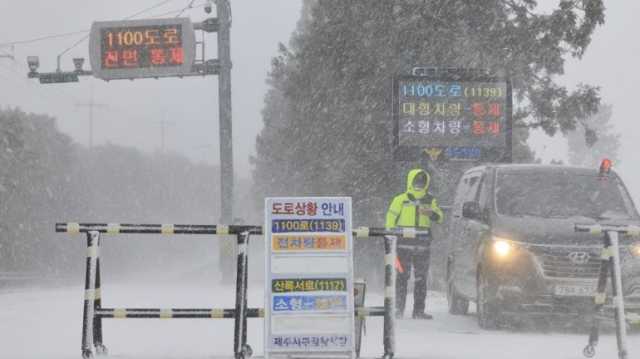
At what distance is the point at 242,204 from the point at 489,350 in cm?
12251

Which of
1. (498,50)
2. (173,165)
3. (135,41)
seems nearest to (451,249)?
(498,50)

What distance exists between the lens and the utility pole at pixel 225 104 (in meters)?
35.5

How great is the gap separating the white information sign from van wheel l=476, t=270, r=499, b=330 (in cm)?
416

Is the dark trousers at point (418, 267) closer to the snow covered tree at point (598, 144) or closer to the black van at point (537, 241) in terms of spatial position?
the black van at point (537, 241)

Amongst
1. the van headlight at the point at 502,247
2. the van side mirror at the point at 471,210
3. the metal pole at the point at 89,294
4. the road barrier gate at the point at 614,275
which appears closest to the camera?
the metal pole at the point at 89,294

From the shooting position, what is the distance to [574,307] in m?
13.1

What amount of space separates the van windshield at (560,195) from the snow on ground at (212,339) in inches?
62.8

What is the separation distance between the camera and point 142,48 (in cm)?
3541

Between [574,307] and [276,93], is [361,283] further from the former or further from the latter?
[276,93]

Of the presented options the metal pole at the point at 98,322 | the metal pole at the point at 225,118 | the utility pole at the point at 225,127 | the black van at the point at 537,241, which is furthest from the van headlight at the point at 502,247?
the metal pole at the point at 225,118

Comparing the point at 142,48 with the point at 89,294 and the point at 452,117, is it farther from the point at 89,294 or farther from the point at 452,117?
the point at 89,294

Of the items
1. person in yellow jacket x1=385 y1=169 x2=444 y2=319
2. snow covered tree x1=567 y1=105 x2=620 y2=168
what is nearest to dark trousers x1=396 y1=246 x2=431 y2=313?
→ person in yellow jacket x1=385 y1=169 x2=444 y2=319

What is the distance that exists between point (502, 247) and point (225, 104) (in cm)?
2313

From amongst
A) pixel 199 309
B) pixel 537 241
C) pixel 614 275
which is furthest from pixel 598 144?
pixel 199 309
